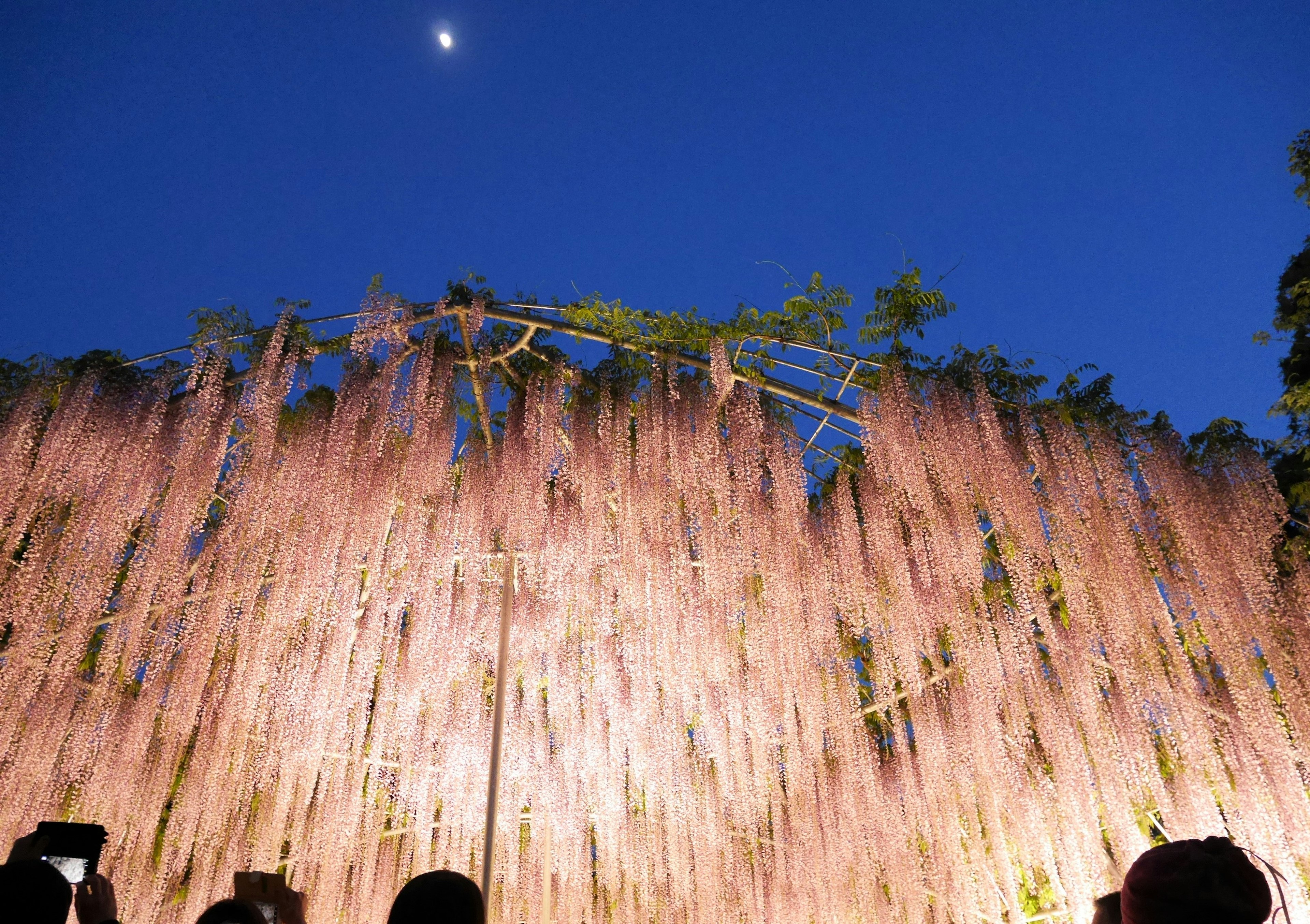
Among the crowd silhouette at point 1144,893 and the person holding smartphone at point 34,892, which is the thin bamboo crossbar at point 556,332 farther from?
the person holding smartphone at point 34,892

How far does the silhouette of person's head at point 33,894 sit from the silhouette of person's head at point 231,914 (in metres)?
0.29

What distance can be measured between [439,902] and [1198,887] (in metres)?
1.60

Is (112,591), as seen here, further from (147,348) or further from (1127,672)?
(147,348)

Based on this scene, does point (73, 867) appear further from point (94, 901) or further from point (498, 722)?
point (498, 722)

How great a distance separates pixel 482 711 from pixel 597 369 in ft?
12.4

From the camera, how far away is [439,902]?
5.40ft

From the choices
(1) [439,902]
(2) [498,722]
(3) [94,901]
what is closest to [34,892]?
(3) [94,901]

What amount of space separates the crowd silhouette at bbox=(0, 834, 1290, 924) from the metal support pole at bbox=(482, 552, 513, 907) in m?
3.26

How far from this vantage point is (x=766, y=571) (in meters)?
5.93

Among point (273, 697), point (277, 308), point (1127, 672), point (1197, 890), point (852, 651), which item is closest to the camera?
point (1197, 890)

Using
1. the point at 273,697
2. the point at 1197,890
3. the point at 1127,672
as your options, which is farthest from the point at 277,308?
the point at 1127,672

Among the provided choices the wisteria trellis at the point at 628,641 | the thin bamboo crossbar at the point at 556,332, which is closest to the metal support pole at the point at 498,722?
the wisteria trellis at the point at 628,641

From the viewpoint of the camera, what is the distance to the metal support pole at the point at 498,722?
4.77 m

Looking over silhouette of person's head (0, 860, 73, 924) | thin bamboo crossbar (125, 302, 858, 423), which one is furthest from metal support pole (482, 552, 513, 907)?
silhouette of person's head (0, 860, 73, 924)
